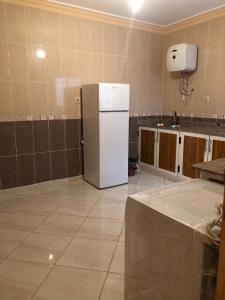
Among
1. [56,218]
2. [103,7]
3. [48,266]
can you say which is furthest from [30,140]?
[103,7]

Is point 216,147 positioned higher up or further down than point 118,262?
higher up

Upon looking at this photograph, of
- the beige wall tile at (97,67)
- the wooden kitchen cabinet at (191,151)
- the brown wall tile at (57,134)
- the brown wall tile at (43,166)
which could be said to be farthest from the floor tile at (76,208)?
the beige wall tile at (97,67)

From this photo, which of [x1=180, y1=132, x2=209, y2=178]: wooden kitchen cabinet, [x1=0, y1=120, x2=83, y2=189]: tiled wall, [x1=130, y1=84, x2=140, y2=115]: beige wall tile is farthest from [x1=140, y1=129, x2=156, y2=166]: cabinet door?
[x1=0, y1=120, x2=83, y2=189]: tiled wall

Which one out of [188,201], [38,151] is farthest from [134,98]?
[188,201]

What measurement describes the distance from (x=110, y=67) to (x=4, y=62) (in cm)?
163

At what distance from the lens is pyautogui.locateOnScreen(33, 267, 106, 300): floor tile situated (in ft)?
5.22

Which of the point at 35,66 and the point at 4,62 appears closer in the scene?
the point at 4,62

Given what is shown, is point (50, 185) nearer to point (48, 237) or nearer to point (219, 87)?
point (48, 237)

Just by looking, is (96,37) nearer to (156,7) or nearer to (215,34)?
(156,7)

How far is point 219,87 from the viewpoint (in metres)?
3.62

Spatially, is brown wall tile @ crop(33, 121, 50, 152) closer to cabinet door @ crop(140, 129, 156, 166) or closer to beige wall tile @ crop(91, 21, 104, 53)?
beige wall tile @ crop(91, 21, 104, 53)

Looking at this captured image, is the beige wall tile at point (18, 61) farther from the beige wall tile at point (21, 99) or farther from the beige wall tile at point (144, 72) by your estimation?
the beige wall tile at point (144, 72)

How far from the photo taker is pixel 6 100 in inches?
122

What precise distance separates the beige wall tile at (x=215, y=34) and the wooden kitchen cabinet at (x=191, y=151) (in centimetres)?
143
